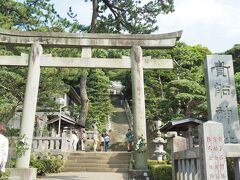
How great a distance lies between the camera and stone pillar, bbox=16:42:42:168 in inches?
437

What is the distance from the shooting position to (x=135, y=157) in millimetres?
11430

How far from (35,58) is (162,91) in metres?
20.0

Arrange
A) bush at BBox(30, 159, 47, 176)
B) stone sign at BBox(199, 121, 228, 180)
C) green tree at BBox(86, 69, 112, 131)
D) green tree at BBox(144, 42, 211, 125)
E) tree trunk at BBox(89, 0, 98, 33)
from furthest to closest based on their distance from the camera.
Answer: green tree at BBox(86, 69, 112, 131) < green tree at BBox(144, 42, 211, 125) < tree trunk at BBox(89, 0, 98, 33) < bush at BBox(30, 159, 47, 176) < stone sign at BBox(199, 121, 228, 180)

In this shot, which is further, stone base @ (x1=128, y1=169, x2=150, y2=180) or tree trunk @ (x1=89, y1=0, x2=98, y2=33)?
tree trunk @ (x1=89, y1=0, x2=98, y2=33)

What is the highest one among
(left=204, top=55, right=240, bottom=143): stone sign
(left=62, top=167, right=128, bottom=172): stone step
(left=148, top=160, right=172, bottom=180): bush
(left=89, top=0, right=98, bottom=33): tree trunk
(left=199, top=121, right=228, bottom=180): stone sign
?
(left=89, top=0, right=98, bottom=33): tree trunk

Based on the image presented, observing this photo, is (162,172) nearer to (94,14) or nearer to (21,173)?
(21,173)

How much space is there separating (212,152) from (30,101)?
8693 mm

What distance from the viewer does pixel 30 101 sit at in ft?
38.4

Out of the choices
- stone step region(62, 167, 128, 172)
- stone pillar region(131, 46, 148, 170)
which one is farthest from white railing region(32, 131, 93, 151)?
stone pillar region(131, 46, 148, 170)

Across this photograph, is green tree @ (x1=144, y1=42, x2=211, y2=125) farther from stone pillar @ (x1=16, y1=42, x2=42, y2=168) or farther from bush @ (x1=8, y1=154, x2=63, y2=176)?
stone pillar @ (x1=16, y1=42, x2=42, y2=168)

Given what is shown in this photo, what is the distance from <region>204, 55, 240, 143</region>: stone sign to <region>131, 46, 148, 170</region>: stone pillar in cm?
266

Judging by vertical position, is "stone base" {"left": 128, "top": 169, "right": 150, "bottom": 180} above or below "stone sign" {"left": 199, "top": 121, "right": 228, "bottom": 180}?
below

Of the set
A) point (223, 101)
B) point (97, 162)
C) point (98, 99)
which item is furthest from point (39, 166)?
point (98, 99)

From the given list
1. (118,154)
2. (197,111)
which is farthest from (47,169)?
(197,111)
